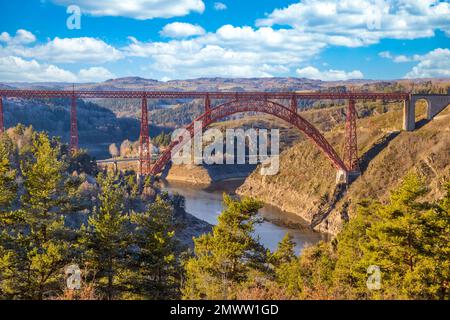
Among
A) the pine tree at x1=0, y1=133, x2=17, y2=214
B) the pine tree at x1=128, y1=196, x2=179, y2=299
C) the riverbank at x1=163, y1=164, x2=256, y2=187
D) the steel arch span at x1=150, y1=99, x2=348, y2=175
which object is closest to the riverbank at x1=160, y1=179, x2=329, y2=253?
the riverbank at x1=163, y1=164, x2=256, y2=187

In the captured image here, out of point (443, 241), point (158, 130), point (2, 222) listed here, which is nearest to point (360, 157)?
point (443, 241)

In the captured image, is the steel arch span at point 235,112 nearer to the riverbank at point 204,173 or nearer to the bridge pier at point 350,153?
the bridge pier at point 350,153

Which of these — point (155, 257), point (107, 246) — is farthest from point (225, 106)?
point (107, 246)

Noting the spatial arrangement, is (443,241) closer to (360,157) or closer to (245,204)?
(245,204)

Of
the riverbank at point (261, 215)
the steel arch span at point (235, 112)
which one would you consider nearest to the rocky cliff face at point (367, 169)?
the riverbank at point (261, 215)

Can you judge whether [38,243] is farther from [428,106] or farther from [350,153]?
[428,106]
